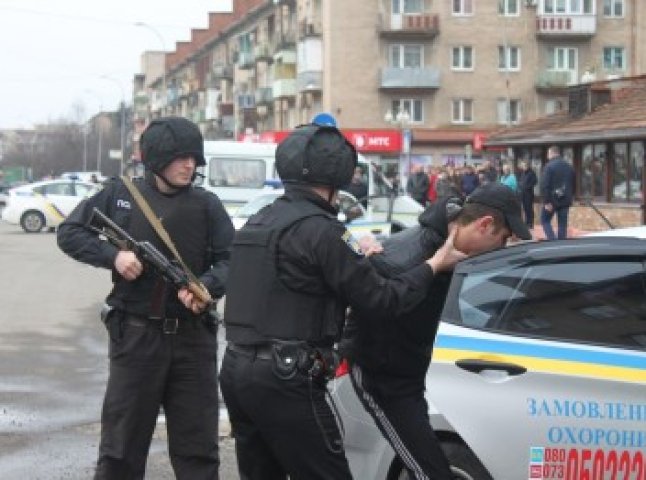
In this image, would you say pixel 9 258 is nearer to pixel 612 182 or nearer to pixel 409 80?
pixel 612 182

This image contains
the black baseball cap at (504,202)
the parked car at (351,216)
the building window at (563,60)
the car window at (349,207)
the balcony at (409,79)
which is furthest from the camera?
the building window at (563,60)

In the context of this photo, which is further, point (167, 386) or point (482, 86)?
point (482, 86)

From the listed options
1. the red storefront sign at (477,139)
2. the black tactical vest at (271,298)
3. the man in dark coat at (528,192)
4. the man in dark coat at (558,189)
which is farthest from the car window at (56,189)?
the black tactical vest at (271,298)

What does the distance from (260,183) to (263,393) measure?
20.7 meters

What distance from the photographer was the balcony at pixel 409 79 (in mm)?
53844

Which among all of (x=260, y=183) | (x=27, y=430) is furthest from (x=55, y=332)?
(x=260, y=183)

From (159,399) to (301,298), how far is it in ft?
4.74

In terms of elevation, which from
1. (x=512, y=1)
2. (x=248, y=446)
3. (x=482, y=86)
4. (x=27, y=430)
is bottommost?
(x=27, y=430)

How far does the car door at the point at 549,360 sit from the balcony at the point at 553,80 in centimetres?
5246

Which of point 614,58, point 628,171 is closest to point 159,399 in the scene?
point 628,171

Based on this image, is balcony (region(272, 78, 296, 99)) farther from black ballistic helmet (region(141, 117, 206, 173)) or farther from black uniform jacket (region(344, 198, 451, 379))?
black uniform jacket (region(344, 198, 451, 379))

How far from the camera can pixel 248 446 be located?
3.73m

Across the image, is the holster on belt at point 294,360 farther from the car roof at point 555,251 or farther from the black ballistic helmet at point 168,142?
the black ballistic helmet at point 168,142

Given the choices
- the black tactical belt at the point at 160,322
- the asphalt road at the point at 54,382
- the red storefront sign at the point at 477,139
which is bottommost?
the asphalt road at the point at 54,382
